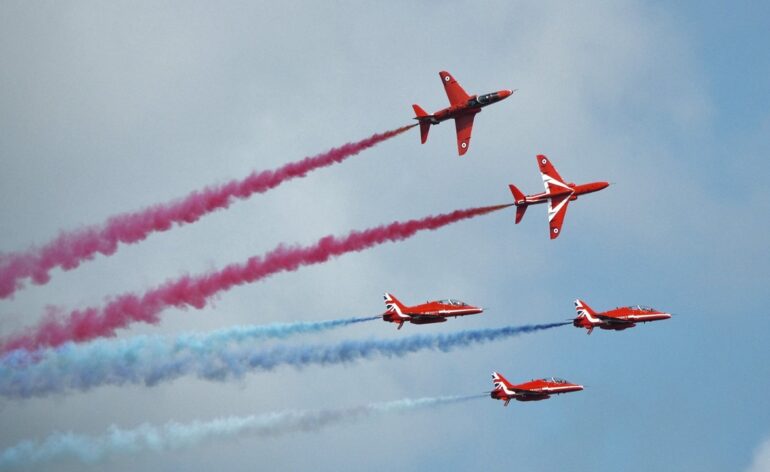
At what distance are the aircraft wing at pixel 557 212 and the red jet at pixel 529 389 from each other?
9.38 metres

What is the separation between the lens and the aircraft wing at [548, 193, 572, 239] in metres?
93.9

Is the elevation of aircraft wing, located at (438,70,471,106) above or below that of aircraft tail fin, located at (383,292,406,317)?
above

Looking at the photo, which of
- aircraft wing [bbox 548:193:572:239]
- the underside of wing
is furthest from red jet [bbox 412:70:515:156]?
the underside of wing

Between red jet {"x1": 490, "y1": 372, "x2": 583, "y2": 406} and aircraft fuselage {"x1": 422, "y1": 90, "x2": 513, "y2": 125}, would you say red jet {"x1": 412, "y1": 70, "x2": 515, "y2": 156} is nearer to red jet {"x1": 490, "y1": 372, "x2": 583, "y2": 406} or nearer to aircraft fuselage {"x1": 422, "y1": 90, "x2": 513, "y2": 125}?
aircraft fuselage {"x1": 422, "y1": 90, "x2": 513, "y2": 125}

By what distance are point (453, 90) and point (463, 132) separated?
2892 mm

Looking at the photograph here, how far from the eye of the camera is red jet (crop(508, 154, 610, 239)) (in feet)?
301

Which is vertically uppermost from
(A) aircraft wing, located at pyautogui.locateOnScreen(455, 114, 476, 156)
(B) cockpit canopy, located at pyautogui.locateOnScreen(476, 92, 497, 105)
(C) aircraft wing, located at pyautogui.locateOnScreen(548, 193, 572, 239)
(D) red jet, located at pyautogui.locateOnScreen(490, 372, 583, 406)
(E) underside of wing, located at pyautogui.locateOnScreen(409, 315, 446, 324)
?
(B) cockpit canopy, located at pyautogui.locateOnScreen(476, 92, 497, 105)

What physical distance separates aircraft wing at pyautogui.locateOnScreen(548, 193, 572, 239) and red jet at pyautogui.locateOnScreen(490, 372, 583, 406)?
9382 millimetres

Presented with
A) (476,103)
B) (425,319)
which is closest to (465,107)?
(476,103)

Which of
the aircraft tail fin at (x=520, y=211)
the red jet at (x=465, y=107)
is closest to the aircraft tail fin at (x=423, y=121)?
the red jet at (x=465, y=107)

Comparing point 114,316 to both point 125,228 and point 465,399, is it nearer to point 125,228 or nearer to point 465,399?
point 125,228

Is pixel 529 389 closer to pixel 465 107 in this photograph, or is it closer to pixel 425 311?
pixel 425 311

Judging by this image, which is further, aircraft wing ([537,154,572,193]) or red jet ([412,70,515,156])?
aircraft wing ([537,154,572,193])

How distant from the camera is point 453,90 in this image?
94.1 m
